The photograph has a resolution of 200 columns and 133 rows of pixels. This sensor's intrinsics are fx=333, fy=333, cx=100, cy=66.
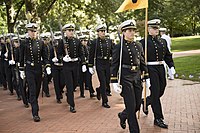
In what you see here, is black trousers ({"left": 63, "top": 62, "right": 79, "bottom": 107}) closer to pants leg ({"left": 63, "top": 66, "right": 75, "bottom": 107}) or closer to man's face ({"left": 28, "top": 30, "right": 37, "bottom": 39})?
pants leg ({"left": 63, "top": 66, "right": 75, "bottom": 107})

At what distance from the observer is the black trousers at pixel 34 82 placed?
8.33 m

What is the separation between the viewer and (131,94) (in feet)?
19.9

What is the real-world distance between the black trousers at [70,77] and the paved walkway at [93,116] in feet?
1.39

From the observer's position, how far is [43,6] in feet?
71.6

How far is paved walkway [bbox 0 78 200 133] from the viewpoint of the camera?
7094 mm

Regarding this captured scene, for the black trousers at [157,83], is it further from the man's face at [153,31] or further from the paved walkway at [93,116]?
A: the man's face at [153,31]

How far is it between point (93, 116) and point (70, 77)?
4.36 ft

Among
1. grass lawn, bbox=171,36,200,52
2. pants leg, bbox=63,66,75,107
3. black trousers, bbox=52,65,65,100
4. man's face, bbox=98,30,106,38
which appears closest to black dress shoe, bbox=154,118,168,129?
pants leg, bbox=63,66,75,107

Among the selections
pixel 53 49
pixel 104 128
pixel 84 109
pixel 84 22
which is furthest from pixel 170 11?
pixel 104 128

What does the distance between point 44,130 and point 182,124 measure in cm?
298

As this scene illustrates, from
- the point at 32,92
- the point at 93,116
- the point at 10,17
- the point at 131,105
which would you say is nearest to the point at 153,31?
the point at 131,105

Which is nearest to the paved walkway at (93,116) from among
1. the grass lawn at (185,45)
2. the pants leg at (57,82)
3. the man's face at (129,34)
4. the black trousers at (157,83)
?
the pants leg at (57,82)

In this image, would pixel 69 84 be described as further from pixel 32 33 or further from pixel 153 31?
pixel 153 31

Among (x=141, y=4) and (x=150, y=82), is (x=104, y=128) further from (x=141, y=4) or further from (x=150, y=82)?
(x=141, y=4)
